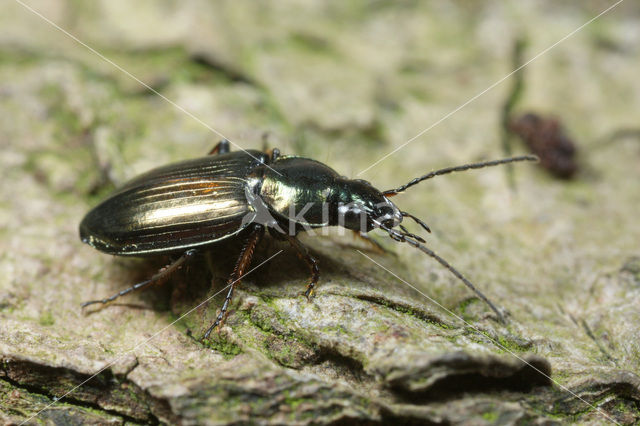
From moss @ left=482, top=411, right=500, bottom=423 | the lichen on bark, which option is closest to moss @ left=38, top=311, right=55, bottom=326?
the lichen on bark

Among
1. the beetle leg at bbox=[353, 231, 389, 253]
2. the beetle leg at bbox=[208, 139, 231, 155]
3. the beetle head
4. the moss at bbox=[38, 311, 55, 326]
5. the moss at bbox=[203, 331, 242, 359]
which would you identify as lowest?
the moss at bbox=[203, 331, 242, 359]

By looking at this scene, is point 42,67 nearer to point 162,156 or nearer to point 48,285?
point 162,156

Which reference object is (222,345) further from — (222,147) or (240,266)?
(222,147)

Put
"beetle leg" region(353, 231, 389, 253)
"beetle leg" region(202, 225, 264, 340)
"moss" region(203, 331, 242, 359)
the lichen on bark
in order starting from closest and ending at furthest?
the lichen on bark → "moss" region(203, 331, 242, 359) → "beetle leg" region(202, 225, 264, 340) → "beetle leg" region(353, 231, 389, 253)

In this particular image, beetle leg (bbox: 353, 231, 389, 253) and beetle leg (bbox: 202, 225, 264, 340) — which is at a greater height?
beetle leg (bbox: 353, 231, 389, 253)

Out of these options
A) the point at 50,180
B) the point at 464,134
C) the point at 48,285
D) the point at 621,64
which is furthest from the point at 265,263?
the point at 621,64

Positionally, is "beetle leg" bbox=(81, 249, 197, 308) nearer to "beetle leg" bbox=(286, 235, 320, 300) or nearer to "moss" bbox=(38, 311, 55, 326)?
"moss" bbox=(38, 311, 55, 326)
